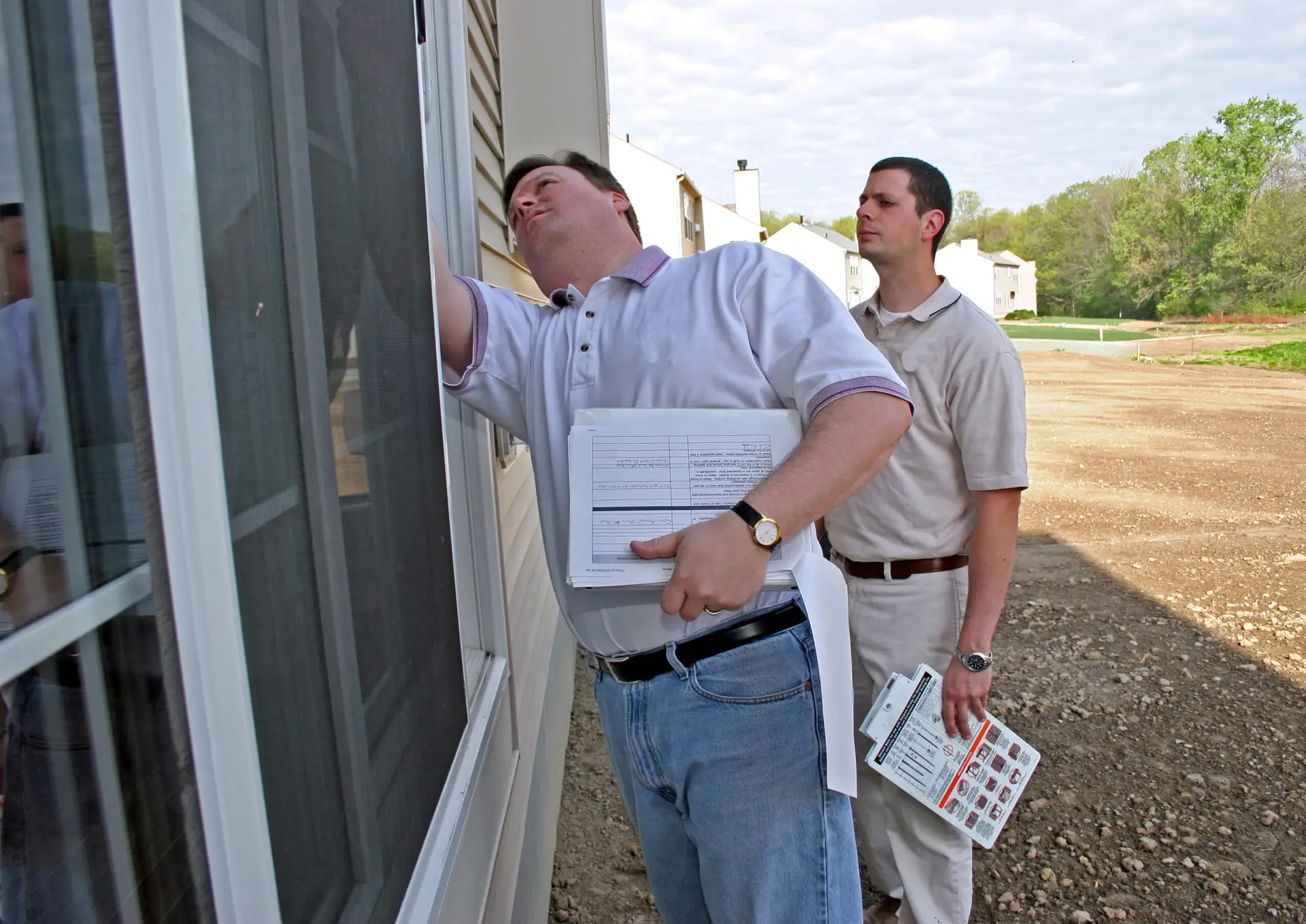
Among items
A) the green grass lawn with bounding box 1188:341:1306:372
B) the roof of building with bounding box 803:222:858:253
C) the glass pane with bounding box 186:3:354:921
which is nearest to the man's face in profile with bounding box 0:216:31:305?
the glass pane with bounding box 186:3:354:921

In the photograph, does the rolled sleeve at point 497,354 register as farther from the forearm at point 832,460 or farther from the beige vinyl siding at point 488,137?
the beige vinyl siding at point 488,137

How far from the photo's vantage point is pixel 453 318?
176cm

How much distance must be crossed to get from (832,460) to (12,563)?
995 millimetres

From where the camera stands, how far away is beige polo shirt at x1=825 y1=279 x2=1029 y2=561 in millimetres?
2455

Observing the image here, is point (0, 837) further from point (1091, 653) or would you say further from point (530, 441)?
point (1091, 653)

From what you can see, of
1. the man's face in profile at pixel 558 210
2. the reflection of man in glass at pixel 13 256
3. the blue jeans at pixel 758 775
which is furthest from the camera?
the man's face in profile at pixel 558 210

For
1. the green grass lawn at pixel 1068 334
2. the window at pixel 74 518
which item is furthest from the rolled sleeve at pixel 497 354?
the green grass lawn at pixel 1068 334

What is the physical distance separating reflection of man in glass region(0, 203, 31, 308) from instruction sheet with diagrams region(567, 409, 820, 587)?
86 cm

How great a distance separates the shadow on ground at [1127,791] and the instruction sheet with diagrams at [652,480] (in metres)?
2.06

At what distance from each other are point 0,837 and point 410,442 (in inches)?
33.2

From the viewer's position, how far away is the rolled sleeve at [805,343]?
1.43 metres

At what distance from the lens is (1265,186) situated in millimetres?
52062

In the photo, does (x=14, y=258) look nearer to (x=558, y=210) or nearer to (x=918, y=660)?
(x=558, y=210)

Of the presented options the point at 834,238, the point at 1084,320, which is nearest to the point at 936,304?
the point at 834,238
